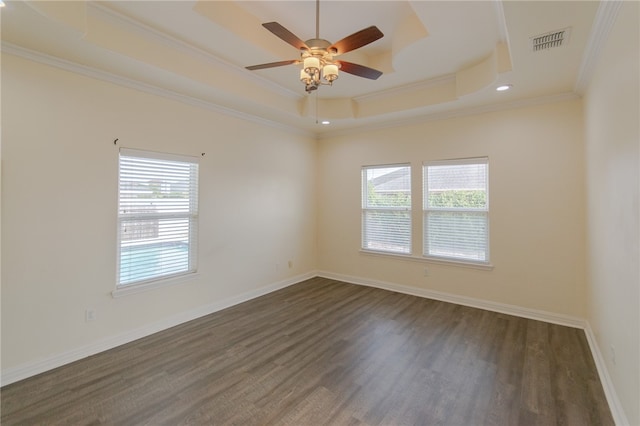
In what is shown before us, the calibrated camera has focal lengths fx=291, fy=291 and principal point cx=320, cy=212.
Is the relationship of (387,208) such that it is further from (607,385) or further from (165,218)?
(165,218)

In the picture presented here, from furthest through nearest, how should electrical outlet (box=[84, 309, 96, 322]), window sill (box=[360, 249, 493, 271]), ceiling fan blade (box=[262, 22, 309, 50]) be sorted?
window sill (box=[360, 249, 493, 271])
electrical outlet (box=[84, 309, 96, 322])
ceiling fan blade (box=[262, 22, 309, 50])

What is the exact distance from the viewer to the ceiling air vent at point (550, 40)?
236 centimetres

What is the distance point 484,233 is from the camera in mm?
4211

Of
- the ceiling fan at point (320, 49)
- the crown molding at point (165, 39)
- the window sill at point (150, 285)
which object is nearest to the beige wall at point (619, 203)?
the ceiling fan at point (320, 49)

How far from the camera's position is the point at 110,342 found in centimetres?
306

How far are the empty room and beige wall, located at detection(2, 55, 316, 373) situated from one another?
2 centimetres

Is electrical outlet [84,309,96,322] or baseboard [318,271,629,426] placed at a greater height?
electrical outlet [84,309,96,322]

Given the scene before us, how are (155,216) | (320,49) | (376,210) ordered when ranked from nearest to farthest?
(320,49), (155,216), (376,210)

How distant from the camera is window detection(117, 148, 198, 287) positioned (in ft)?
10.6

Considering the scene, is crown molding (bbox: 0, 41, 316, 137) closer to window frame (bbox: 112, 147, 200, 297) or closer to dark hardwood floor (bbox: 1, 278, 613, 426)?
window frame (bbox: 112, 147, 200, 297)

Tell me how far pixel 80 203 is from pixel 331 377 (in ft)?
9.62

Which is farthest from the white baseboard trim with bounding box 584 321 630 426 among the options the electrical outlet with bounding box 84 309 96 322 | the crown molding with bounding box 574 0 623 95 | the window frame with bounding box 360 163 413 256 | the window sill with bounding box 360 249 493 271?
the electrical outlet with bounding box 84 309 96 322

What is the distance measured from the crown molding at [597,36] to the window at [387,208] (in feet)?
7.73

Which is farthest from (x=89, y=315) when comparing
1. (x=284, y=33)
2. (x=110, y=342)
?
(x=284, y=33)
